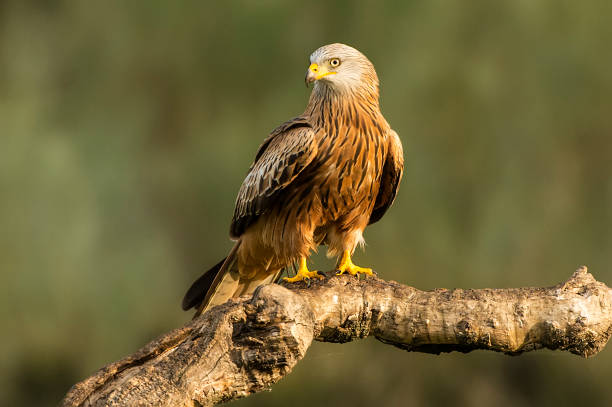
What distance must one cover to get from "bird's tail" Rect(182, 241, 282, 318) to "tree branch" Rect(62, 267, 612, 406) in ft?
2.36

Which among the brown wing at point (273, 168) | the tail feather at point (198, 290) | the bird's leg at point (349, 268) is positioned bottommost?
the tail feather at point (198, 290)

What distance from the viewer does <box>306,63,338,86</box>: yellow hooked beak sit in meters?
3.69

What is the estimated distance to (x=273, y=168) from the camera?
379 cm

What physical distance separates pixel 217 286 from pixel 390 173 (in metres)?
1.06

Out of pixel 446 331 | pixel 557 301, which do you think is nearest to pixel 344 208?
pixel 446 331

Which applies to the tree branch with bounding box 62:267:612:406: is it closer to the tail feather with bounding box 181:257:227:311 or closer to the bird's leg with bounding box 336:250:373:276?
the bird's leg with bounding box 336:250:373:276

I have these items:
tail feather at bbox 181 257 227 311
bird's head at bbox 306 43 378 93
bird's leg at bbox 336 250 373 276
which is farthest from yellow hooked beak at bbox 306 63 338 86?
tail feather at bbox 181 257 227 311

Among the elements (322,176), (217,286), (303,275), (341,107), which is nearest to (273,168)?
(322,176)

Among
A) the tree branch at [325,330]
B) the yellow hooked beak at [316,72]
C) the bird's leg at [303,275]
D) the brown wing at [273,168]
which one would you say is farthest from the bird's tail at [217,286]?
the yellow hooked beak at [316,72]

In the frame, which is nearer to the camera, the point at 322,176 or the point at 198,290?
the point at 322,176

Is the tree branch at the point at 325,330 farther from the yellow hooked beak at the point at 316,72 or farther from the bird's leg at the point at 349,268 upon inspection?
the yellow hooked beak at the point at 316,72

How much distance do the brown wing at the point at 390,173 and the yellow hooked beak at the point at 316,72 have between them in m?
0.45

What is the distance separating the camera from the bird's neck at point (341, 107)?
150 inches

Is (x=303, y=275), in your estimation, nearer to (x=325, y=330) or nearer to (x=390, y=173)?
(x=325, y=330)
